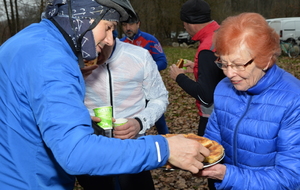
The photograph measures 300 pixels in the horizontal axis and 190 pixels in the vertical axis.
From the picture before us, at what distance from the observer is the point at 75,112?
144 centimetres

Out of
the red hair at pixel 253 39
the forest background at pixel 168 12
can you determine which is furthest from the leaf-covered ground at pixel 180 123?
the forest background at pixel 168 12

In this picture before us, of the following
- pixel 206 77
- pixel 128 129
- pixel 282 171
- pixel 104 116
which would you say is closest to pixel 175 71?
pixel 206 77

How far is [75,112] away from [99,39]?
581 millimetres

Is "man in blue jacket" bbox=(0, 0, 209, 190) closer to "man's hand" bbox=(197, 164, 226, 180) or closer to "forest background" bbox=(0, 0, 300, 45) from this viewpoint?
"man's hand" bbox=(197, 164, 226, 180)

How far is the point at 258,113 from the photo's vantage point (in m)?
2.13

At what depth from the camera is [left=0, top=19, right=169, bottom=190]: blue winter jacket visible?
1421 mm

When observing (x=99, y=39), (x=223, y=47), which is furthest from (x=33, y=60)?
(x=223, y=47)

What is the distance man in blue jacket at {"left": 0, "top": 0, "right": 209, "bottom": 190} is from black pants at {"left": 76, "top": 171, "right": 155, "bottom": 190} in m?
1.03

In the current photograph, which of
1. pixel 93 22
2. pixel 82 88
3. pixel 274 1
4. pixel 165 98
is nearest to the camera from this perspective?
pixel 82 88

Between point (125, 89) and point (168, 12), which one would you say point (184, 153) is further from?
point (168, 12)

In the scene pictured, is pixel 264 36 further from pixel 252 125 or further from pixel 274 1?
pixel 274 1

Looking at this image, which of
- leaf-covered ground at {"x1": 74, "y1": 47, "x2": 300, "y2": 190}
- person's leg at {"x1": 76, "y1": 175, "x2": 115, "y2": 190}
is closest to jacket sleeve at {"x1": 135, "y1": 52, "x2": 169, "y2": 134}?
person's leg at {"x1": 76, "y1": 175, "x2": 115, "y2": 190}

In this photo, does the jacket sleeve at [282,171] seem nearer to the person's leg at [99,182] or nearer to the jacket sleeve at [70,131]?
the jacket sleeve at [70,131]

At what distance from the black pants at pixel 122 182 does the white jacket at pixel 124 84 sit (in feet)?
1.35
